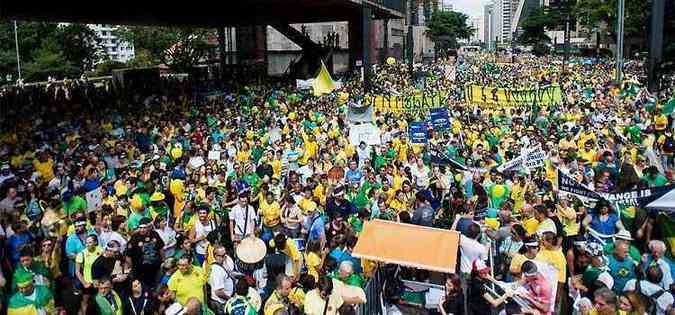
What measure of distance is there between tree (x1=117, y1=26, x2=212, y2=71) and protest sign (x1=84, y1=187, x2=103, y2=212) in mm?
60525

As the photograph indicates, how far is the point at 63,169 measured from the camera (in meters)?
11.8

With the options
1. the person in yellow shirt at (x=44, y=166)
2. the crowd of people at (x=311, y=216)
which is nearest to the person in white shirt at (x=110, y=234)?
the crowd of people at (x=311, y=216)

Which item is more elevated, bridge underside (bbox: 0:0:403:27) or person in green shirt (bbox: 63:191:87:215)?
bridge underside (bbox: 0:0:403:27)

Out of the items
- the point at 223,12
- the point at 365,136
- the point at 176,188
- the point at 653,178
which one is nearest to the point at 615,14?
the point at 223,12

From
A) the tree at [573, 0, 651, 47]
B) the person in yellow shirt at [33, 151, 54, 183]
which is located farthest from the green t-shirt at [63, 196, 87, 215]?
the tree at [573, 0, 651, 47]

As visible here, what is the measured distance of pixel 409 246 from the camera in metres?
6.47

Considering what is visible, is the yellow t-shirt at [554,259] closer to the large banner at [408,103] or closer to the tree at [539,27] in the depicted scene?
the large banner at [408,103]

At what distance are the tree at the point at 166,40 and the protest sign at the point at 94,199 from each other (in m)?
60.5

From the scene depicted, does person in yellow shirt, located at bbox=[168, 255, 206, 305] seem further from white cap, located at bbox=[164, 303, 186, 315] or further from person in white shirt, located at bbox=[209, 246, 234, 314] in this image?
white cap, located at bbox=[164, 303, 186, 315]

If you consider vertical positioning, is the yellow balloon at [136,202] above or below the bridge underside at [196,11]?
below

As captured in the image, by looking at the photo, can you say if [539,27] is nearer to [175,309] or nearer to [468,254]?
[468,254]

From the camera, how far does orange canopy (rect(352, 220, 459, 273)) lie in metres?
6.31

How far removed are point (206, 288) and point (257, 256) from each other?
2.69 feet

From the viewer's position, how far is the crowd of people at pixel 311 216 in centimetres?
653
